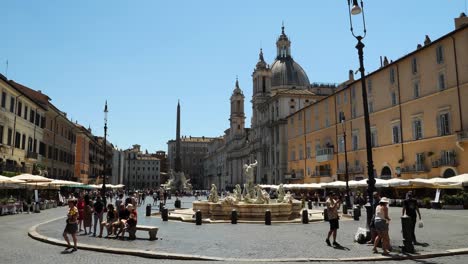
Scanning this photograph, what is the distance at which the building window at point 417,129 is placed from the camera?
37938 millimetres

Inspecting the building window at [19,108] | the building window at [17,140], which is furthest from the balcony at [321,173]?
the building window at [19,108]

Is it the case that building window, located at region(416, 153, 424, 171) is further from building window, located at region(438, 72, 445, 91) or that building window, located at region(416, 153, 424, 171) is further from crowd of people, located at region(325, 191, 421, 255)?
crowd of people, located at region(325, 191, 421, 255)

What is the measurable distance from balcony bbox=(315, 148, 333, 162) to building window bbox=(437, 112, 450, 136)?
20.6 meters

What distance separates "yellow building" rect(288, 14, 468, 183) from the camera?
33.3 m

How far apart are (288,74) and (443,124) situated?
207 ft

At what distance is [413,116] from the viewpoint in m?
39.0

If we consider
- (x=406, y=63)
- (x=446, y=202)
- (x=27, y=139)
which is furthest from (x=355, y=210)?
(x=27, y=139)

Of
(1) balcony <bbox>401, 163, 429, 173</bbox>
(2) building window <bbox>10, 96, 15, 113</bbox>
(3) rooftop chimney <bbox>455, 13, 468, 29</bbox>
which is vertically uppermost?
(3) rooftop chimney <bbox>455, 13, 468, 29</bbox>

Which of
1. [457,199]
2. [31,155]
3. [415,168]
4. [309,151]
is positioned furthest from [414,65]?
[31,155]

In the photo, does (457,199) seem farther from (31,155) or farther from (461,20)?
(31,155)

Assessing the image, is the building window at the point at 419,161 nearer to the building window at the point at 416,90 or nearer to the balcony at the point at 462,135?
the building window at the point at 416,90

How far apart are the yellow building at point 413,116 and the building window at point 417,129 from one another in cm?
9

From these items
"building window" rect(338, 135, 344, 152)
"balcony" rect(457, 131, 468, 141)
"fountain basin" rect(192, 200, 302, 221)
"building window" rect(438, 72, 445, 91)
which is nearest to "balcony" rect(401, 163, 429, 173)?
"balcony" rect(457, 131, 468, 141)

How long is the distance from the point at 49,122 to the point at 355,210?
39105 mm
